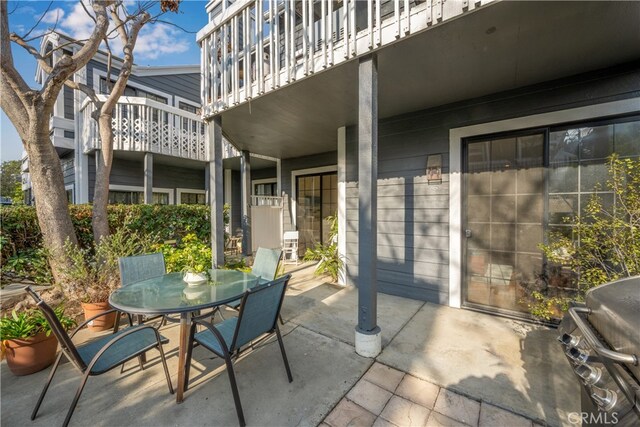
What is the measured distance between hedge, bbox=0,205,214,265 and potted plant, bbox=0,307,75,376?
1642mm

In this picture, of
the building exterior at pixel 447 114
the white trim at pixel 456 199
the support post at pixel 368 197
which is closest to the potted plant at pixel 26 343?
the support post at pixel 368 197

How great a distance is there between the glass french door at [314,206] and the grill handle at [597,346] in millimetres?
4469

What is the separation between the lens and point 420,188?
3414 mm

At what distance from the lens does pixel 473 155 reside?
10.3ft

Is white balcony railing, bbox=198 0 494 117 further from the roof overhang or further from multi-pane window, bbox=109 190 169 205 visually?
multi-pane window, bbox=109 190 169 205

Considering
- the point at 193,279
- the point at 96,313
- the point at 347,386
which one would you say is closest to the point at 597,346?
the point at 347,386

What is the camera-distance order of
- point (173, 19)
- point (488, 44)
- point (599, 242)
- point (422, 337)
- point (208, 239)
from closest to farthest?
1. point (488, 44)
2. point (599, 242)
3. point (422, 337)
4. point (173, 19)
5. point (208, 239)

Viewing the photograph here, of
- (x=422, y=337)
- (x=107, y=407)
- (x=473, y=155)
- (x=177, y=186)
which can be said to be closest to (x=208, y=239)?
(x=177, y=186)

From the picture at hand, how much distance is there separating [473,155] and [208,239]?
16.7ft

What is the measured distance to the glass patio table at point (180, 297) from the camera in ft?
5.60

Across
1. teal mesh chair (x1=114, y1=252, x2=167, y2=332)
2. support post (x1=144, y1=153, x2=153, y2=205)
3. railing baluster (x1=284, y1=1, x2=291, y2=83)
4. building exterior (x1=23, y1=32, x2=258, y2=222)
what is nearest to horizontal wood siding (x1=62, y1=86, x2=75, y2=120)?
building exterior (x1=23, y1=32, x2=258, y2=222)

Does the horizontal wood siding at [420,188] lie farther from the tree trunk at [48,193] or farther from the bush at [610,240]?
the tree trunk at [48,193]

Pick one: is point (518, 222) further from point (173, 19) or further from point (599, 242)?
point (173, 19)

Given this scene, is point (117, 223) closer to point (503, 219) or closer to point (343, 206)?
point (343, 206)
